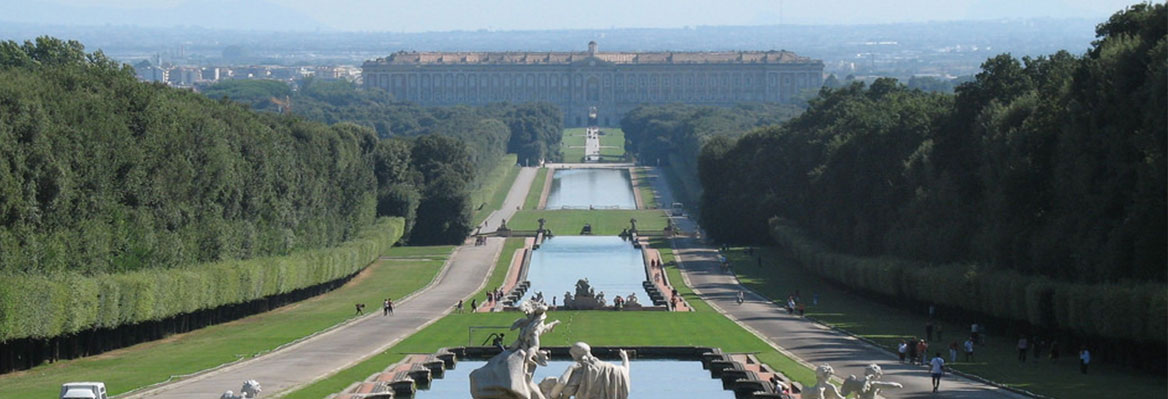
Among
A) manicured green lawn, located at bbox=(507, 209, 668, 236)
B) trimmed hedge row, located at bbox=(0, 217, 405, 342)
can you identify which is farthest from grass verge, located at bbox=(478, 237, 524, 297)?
manicured green lawn, located at bbox=(507, 209, 668, 236)

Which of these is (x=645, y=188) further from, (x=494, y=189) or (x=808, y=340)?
(x=808, y=340)

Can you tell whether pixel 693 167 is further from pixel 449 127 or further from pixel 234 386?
pixel 234 386

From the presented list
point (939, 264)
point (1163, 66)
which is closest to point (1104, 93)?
point (1163, 66)

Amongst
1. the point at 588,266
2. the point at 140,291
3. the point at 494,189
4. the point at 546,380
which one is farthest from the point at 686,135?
the point at 546,380

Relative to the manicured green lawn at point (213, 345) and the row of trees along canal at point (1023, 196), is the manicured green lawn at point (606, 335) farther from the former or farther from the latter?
the row of trees along canal at point (1023, 196)

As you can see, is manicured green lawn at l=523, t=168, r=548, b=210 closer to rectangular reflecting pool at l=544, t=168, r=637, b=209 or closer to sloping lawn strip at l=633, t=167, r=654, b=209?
rectangular reflecting pool at l=544, t=168, r=637, b=209

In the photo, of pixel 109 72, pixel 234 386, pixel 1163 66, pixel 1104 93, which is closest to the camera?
pixel 234 386
